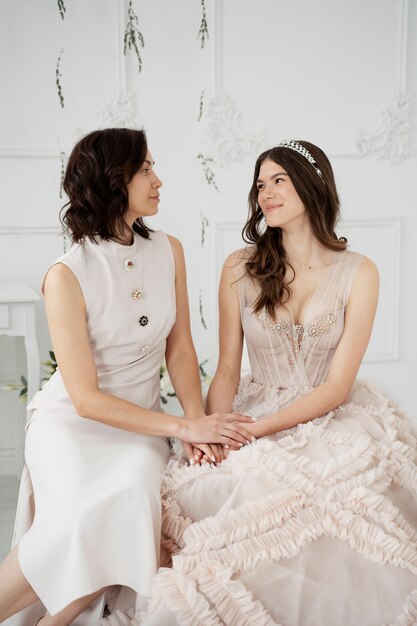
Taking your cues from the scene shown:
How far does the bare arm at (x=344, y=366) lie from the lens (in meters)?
2.09

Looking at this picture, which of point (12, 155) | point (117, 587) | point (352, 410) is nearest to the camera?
point (117, 587)

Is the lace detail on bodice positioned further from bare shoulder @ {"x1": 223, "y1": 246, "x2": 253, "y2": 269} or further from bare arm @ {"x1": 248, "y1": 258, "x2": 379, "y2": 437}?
bare shoulder @ {"x1": 223, "y1": 246, "x2": 253, "y2": 269}

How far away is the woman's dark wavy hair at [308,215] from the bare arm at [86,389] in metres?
0.52

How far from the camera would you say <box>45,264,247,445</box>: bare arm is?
198 cm

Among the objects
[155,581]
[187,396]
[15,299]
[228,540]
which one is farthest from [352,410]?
[15,299]

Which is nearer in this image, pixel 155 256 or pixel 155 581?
pixel 155 581

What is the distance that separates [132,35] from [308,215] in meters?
1.85

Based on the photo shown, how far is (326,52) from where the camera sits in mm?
4039

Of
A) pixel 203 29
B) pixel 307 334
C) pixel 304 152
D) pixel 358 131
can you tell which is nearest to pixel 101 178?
pixel 304 152

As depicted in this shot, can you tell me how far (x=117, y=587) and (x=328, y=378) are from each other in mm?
849

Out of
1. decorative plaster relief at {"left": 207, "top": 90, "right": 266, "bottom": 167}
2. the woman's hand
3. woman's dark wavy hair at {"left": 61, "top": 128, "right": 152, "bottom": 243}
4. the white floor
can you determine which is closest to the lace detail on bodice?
the woman's hand

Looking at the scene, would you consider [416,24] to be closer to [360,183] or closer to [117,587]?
[360,183]

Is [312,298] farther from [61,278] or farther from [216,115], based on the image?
[216,115]

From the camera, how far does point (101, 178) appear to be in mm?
2057
